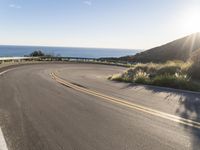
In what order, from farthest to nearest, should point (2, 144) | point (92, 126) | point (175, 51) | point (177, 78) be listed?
point (175, 51)
point (177, 78)
point (92, 126)
point (2, 144)

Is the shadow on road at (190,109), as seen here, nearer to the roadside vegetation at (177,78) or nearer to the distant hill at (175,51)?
the roadside vegetation at (177,78)

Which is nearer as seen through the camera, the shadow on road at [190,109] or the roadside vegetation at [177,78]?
the shadow on road at [190,109]

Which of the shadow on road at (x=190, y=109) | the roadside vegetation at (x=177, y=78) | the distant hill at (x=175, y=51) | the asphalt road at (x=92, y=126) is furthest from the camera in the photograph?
the distant hill at (x=175, y=51)

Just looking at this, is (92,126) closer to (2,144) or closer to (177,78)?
(2,144)

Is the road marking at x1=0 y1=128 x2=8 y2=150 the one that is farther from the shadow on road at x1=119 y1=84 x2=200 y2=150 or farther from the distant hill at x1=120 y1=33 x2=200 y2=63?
the distant hill at x1=120 y1=33 x2=200 y2=63

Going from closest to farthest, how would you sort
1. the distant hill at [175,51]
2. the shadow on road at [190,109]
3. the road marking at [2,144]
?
the road marking at [2,144] → the shadow on road at [190,109] → the distant hill at [175,51]

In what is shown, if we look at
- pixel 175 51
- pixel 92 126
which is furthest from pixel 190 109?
pixel 175 51

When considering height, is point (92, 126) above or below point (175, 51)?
below

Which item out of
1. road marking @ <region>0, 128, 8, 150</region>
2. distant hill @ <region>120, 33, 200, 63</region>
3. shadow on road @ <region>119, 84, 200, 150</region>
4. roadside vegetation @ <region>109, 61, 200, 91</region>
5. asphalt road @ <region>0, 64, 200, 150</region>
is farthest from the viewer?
distant hill @ <region>120, 33, 200, 63</region>

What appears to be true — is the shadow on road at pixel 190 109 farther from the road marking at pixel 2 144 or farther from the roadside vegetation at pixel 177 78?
the road marking at pixel 2 144

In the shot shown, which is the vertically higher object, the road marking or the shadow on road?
the road marking

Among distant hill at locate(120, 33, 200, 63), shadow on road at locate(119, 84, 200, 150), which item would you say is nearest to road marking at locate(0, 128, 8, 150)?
shadow on road at locate(119, 84, 200, 150)

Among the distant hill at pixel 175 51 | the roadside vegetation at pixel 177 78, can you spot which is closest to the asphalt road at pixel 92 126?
the roadside vegetation at pixel 177 78

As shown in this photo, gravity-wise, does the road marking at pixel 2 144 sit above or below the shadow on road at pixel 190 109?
above
